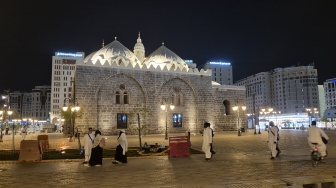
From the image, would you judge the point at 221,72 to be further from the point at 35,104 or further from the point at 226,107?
the point at 35,104

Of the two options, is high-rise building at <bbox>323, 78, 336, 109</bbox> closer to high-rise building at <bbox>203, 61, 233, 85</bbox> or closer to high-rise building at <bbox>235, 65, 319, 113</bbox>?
high-rise building at <bbox>235, 65, 319, 113</bbox>

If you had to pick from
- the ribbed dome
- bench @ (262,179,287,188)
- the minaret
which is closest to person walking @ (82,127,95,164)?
bench @ (262,179,287,188)

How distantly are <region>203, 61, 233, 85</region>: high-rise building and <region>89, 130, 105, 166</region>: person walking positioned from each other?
83499 mm

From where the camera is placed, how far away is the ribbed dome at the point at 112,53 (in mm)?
30422

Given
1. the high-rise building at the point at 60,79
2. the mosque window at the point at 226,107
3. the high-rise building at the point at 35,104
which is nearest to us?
the mosque window at the point at 226,107

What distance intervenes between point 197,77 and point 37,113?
3570 inches

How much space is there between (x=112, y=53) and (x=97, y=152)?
22.8 metres

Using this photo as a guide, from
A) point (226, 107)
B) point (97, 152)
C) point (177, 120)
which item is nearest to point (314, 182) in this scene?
point (97, 152)

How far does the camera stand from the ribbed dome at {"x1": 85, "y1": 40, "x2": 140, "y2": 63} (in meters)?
30.4

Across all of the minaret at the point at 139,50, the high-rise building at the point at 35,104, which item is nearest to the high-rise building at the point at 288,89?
the minaret at the point at 139,50

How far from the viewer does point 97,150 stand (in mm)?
9352

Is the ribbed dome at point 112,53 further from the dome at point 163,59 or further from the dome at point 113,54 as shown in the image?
the dome at point 163,59

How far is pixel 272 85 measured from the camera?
9988 centimetres

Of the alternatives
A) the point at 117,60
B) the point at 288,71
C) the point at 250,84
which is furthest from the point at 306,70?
the point at 117,60
